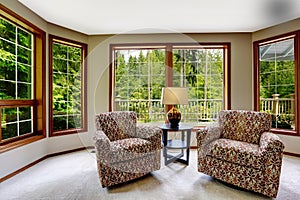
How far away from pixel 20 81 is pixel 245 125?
3.41 meters

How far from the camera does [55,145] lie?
367cm

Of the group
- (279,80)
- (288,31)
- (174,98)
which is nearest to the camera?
(174,98)

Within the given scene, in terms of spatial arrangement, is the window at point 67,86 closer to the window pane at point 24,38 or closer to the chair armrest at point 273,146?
the window pane at point 24,38

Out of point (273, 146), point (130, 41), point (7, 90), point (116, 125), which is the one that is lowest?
point (273, 146)

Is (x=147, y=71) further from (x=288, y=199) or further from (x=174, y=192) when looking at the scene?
(x=288, y=199)

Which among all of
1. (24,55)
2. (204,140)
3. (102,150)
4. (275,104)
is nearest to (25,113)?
(24,55)

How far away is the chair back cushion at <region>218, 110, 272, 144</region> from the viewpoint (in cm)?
265

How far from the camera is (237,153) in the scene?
2287mm

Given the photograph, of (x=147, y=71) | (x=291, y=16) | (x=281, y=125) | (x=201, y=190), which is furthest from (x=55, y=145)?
(x=291, y=16)

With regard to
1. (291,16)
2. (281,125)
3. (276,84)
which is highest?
(291,16)

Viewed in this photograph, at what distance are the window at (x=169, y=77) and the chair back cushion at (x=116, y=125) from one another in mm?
1263

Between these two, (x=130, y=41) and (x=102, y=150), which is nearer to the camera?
(x=102, y=150)

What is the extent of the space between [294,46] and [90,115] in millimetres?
4083

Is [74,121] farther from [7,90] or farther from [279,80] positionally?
[279,80]
